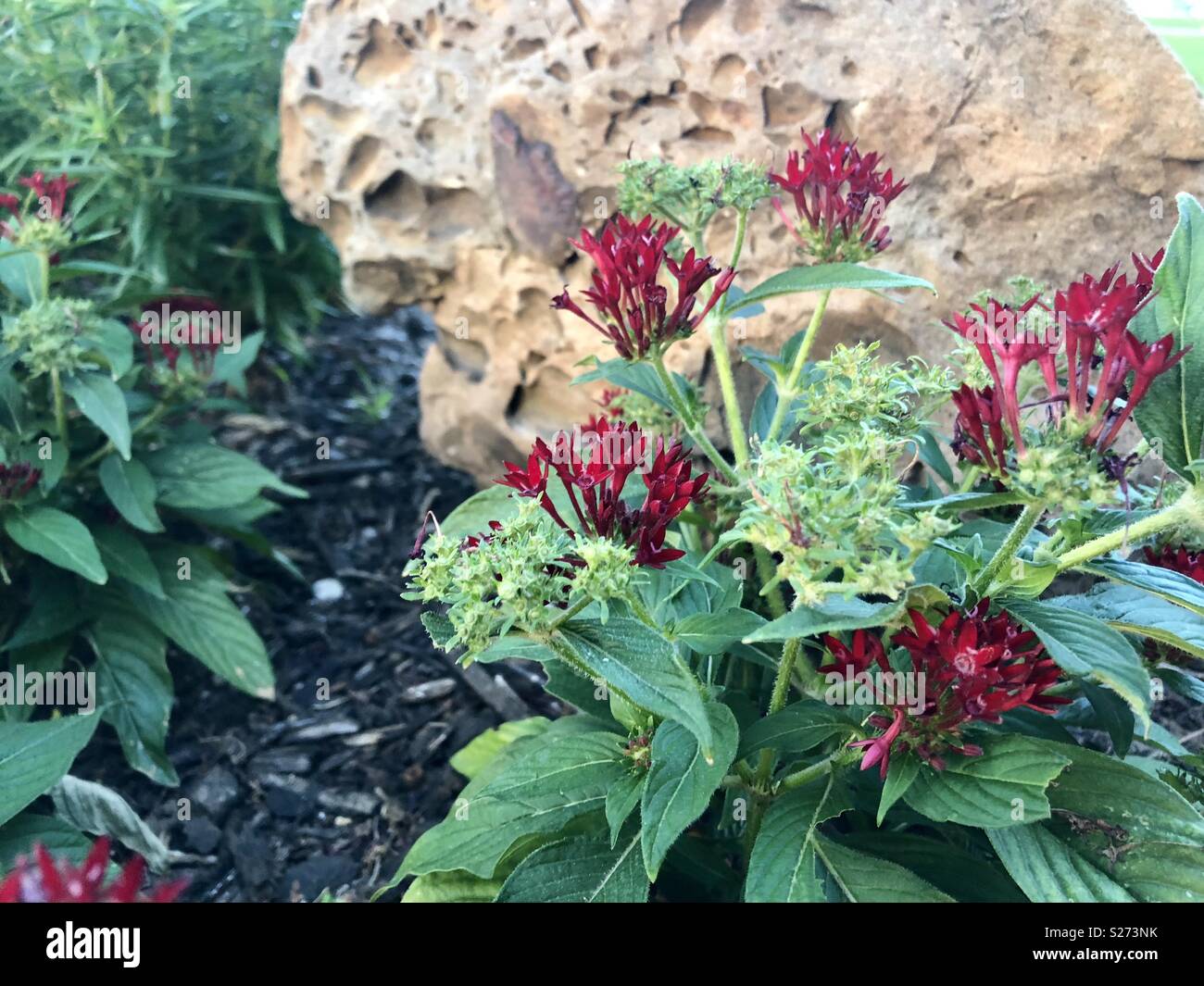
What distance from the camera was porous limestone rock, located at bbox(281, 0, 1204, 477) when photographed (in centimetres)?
245

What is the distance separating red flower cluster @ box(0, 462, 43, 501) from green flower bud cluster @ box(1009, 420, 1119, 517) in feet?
7.54

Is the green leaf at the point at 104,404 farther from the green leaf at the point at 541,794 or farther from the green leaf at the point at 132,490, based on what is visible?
the green leaf at the point at 541,794

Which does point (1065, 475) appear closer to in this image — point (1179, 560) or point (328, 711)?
point (1179, 560)

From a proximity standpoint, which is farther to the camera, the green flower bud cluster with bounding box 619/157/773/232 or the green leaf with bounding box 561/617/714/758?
the green flower bud cluster with bounding box 619/157/773/232

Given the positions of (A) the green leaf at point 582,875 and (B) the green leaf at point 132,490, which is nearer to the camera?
(A) the green leaf at point 582,875

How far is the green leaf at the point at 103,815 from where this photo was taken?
2.23 metres

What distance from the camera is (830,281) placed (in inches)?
71.6

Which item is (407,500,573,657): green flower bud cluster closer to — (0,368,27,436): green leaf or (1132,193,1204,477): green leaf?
(1132,193,1204,477): green leaf

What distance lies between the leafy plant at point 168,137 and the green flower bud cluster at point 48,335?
0.50m

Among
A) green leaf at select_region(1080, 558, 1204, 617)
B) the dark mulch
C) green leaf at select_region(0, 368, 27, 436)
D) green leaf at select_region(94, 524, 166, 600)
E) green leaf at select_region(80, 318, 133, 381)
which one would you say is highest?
green leaf at select_region(80, 318, 133, 381)

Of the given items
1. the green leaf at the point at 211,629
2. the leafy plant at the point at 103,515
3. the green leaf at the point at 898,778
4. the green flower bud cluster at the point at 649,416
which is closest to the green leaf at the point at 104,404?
the leafy plant at the point at 103,515

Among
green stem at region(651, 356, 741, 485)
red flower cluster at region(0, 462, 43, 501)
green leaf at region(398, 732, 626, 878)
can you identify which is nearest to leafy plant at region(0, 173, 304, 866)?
red flower cluster at region(0, 462, 43, 501)

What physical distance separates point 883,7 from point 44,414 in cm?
248
